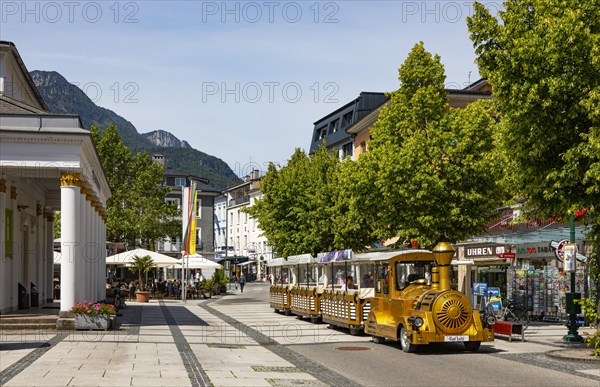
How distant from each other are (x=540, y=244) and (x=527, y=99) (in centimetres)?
1573

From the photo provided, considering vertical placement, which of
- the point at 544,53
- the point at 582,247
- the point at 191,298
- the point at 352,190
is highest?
the point at 544,53

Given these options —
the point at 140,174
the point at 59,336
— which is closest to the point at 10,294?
the point at 59,336

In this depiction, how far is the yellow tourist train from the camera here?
19484 mm

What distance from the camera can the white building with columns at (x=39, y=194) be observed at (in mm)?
25500

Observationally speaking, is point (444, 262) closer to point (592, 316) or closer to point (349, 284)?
point (592, 316)

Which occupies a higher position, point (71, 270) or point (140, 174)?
point (140, 174)

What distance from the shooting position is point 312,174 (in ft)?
154

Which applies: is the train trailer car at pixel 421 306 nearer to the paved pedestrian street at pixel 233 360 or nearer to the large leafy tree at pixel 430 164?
the paved pedestrian street at pixel 233 360

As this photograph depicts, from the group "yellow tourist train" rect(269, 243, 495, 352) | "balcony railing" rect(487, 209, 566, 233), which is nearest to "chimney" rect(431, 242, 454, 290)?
"yellow tourist train" rect(269, 243, 495, 352)

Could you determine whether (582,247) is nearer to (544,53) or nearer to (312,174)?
(544,53)

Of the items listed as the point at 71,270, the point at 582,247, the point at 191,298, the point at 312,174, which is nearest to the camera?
the point at 71,270

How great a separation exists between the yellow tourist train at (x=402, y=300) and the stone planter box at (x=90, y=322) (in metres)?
7.75

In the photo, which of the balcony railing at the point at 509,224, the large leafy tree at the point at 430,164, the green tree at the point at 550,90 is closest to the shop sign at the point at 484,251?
the balcony railing at the point at 509,224

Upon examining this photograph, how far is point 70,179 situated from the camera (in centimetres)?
2600
